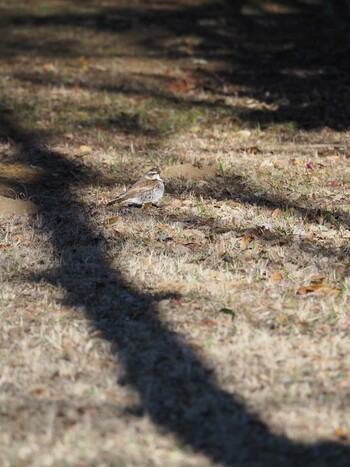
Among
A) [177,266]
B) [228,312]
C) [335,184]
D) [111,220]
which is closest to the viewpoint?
[228,312]

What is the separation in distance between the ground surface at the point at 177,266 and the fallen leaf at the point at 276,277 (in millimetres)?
11

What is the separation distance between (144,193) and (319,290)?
2.75m

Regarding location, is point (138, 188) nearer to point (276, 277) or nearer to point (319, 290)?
point (276, 277)

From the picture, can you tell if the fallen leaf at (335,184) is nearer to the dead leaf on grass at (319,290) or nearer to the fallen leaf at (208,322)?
the dead leaf on grass at (319,290)

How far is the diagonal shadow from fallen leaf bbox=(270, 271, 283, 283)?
0.96 meters

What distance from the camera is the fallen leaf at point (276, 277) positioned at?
7.36m

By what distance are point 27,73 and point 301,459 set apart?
41.5 ft

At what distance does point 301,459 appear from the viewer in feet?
16.0

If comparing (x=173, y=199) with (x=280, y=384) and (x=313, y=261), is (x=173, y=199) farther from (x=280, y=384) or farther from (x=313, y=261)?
(x=280, y=384)

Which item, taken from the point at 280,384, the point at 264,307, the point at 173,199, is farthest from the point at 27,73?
the point at 280,384

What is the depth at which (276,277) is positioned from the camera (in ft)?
24.3

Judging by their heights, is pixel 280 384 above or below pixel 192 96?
above

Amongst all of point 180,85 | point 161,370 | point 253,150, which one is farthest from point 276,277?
point 180,85

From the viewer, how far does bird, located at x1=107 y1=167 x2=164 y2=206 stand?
9305mm
